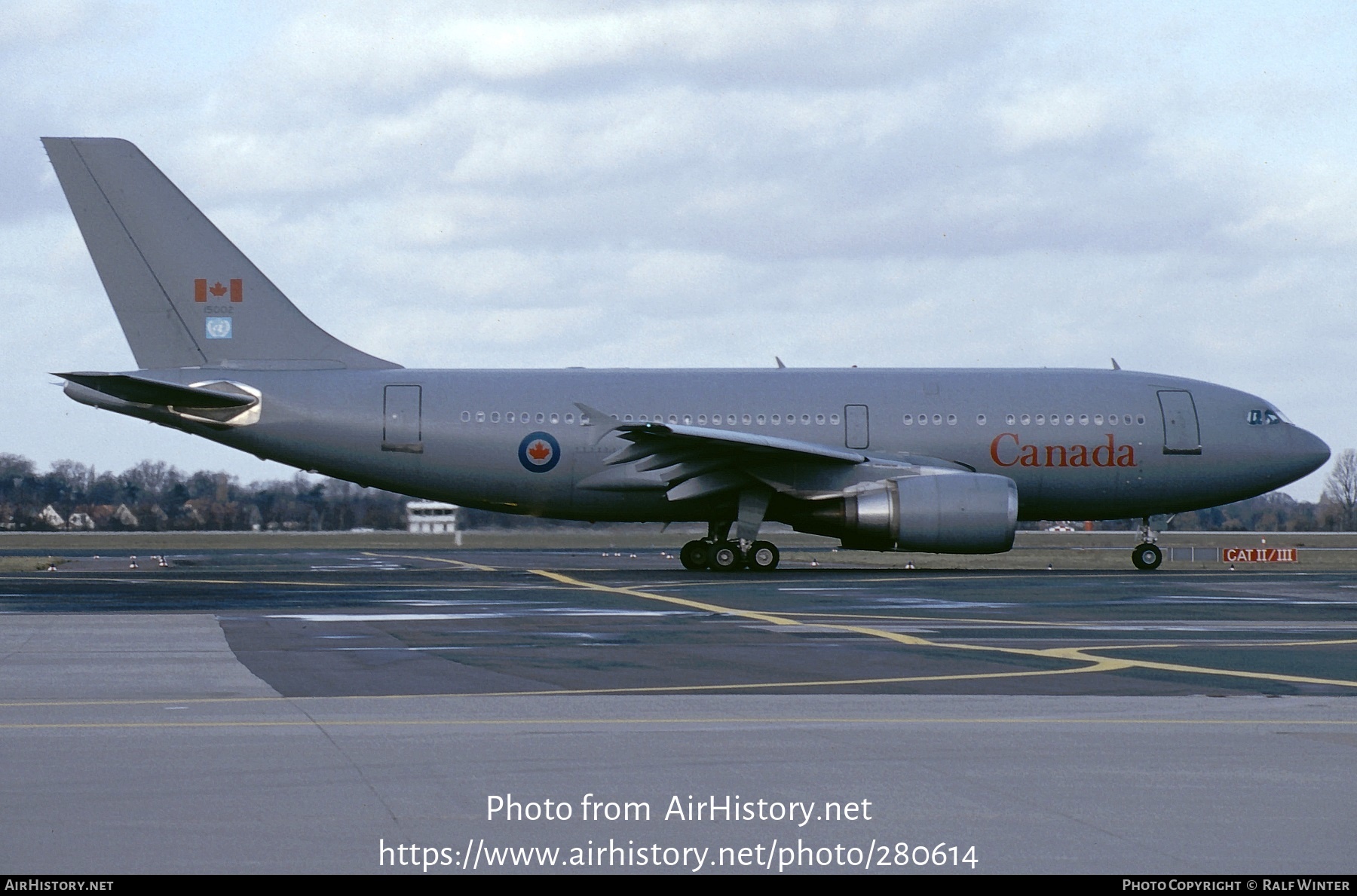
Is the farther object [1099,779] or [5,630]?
[5,630]

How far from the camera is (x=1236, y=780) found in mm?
7832

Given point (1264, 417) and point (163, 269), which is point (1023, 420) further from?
point (163, 269)

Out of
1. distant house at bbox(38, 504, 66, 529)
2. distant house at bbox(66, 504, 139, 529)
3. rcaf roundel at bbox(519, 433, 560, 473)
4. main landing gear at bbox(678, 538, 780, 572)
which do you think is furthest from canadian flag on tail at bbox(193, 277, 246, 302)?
distant house at bbox(38, 504, 66, 529)

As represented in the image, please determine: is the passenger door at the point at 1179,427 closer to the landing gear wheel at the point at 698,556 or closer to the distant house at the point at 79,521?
the landing gear wheel at the point at 698,556

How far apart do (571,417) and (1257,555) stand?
20.9m

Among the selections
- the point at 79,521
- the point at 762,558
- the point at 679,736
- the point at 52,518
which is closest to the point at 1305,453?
the point at 762,558

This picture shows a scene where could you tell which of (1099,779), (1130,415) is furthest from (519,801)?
(1130,415)

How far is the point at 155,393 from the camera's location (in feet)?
101

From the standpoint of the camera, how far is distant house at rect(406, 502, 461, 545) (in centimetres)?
6072

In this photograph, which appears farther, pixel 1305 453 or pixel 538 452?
pixel 1305 453

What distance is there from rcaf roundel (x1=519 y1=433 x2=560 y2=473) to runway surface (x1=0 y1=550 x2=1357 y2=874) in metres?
11.4

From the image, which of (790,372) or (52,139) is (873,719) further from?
(52,139)

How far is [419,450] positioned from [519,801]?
25.7 metres

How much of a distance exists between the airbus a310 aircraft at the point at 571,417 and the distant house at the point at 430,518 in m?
27.0
